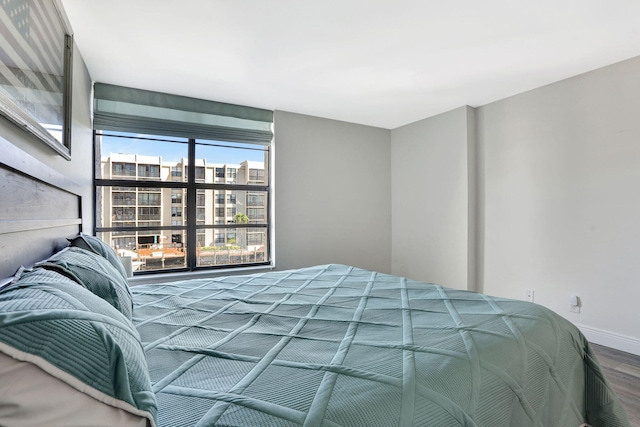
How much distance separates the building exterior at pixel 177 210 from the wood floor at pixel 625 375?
3.24 meters

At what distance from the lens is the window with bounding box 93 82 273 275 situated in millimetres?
3207

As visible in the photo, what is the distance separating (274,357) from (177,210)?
290 centimetres

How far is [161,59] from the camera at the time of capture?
2615mm

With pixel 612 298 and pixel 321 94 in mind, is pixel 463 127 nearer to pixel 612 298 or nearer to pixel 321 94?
pixel 321 94

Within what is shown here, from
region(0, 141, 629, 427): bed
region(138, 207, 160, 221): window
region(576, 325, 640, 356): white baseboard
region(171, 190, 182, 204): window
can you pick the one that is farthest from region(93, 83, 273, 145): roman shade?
region(576, 325, 640, 356): white baseboard

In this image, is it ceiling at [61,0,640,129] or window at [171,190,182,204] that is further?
window at [171,190,182,204]

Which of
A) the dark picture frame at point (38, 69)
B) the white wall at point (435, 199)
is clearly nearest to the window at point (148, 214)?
the dark picture frame at point (38, 69)

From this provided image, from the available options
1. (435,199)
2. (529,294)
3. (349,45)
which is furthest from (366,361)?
(435,199)

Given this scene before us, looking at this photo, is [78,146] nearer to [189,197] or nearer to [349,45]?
[189,197]

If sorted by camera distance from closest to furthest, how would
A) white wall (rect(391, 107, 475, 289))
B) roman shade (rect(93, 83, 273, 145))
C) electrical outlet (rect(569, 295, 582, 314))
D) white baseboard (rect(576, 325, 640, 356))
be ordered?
1. white baseboard (rect(576, 325, 640, 356))
2. electrical outlet (rect(569, 295, 582, 314))
3. roman shade (rect(93, 83, 273, 145))
4. white wall (rect(391, 107, 475, 289))

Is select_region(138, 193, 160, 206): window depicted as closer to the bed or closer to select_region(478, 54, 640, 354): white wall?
the bed

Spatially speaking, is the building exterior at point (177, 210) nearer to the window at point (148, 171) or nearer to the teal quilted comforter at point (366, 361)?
the window at point (148, 171)

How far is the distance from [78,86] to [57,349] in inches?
104

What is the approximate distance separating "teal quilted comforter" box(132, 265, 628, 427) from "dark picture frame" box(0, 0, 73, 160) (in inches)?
36.2
